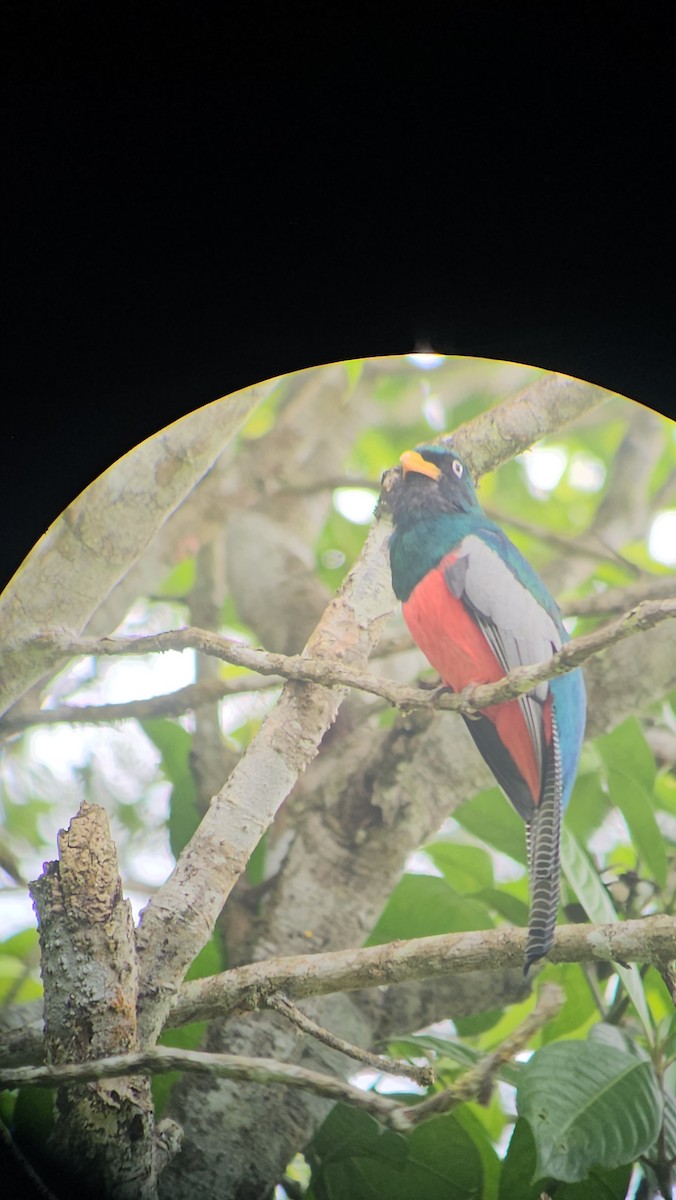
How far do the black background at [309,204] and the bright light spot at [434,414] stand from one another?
145 millimetres

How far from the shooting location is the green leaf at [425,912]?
1.50m

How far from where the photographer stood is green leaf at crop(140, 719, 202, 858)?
5.07 ft

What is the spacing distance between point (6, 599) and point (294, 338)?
66 centimetres

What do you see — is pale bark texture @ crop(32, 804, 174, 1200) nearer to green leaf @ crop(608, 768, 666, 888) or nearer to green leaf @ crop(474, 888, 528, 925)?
green leaf @ crop(474, 888, 528, 925)

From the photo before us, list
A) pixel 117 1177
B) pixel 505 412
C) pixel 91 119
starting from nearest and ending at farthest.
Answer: pixel 117 1177
pixel 91 119
pixel 505 412

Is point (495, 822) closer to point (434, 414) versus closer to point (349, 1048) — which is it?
point (349, 1048)

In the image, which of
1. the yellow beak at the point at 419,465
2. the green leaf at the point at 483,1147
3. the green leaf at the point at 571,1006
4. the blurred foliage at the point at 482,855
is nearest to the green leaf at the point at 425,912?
the blurred foliage at the point at 482,855

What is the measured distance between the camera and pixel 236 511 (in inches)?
66.6

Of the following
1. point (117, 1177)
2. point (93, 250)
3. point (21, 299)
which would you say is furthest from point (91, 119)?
point (117, 1177)

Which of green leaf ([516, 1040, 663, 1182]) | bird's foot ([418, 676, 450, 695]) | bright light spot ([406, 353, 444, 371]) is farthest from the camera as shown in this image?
bright light spot ([406, 353, 444, 371])

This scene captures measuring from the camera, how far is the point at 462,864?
1.54 metres

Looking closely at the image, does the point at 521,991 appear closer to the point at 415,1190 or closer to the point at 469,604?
the point at 415,1190

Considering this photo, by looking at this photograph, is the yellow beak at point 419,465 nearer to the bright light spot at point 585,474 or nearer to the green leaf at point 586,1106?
the bright light spot at point 585,474

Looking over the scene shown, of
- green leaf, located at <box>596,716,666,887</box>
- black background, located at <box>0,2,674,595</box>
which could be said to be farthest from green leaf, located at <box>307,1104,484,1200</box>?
black background, located at <box>0,2,674,595</box>
